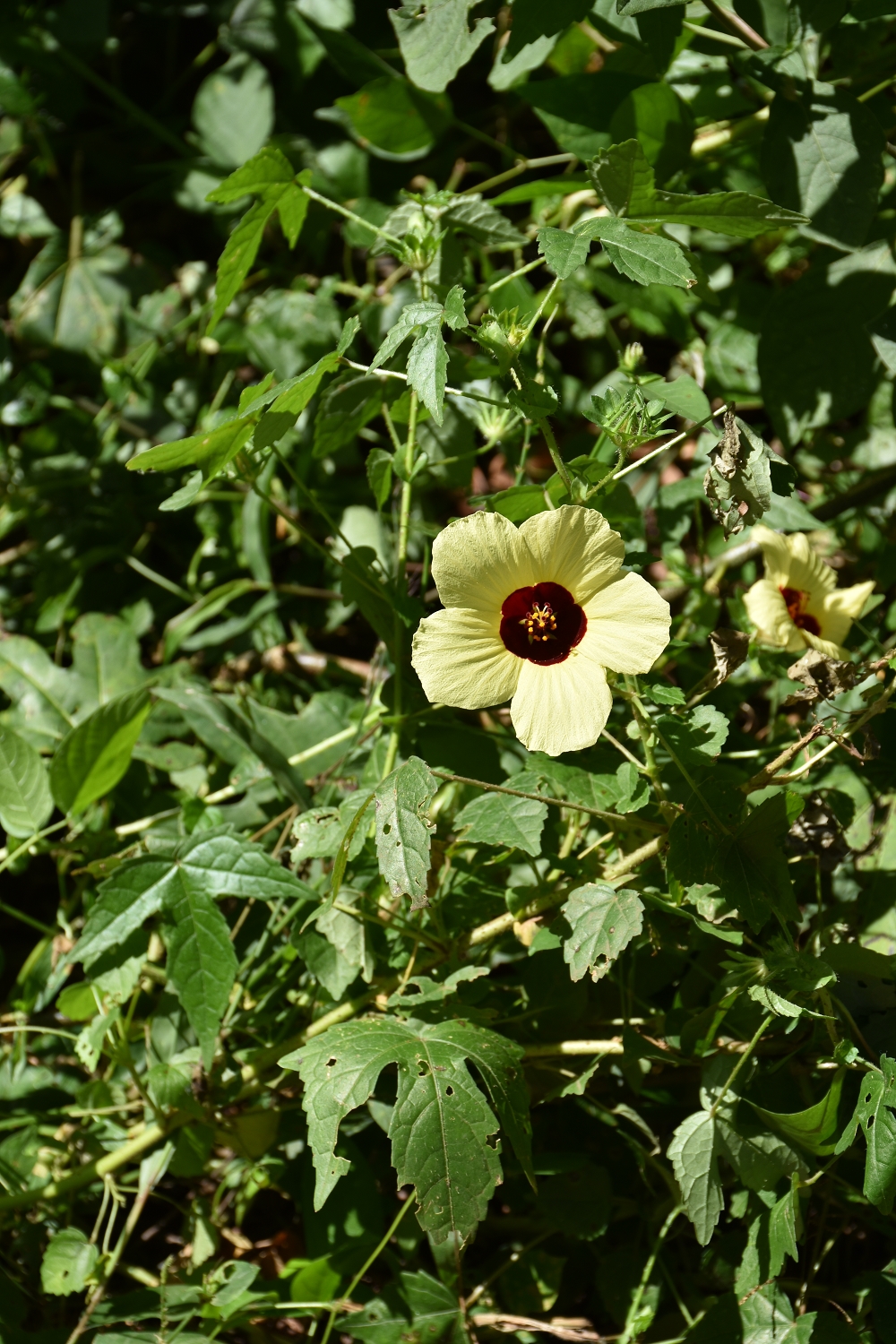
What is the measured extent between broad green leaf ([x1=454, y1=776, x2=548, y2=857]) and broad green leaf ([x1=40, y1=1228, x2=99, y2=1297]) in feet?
3.00

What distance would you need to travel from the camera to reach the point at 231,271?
152 centimetres

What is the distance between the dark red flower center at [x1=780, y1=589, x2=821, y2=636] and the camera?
1.52m

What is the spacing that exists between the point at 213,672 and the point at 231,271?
935 millimetres

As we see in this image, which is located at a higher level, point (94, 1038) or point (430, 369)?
point (430, 369)

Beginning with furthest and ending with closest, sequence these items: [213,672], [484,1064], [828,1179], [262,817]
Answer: [213,672], [262,817], [828,1179], [484,1064]

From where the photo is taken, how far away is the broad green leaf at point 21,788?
1756mm

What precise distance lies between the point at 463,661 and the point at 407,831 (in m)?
0.21

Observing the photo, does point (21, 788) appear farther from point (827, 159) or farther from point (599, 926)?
point (827, 159)

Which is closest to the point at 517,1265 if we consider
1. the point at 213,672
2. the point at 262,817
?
the point at 262,817

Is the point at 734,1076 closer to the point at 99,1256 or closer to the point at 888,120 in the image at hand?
the point at 99,1256

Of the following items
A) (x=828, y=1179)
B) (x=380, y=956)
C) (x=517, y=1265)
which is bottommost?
(x=517, y=1265)

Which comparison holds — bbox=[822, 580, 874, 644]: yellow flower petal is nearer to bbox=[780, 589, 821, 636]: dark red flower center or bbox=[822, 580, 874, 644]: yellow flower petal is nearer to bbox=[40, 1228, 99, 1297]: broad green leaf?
bbox=[780, 589, 821, 636]: dark red flower center

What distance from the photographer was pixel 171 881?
1.49m

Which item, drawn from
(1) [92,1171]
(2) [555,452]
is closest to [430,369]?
(2) [555,452]
